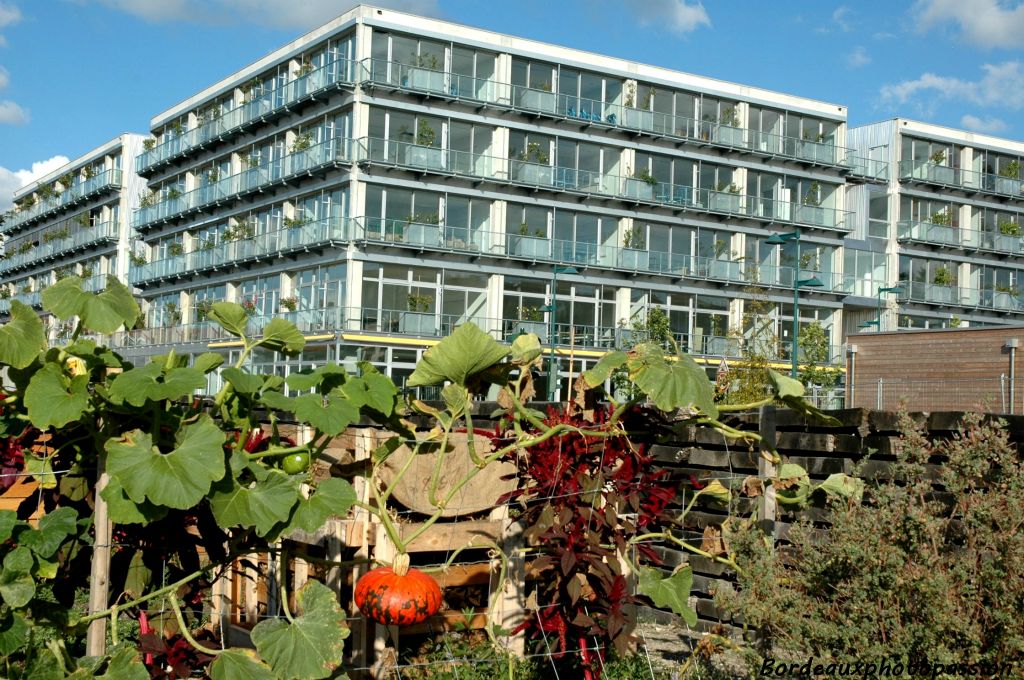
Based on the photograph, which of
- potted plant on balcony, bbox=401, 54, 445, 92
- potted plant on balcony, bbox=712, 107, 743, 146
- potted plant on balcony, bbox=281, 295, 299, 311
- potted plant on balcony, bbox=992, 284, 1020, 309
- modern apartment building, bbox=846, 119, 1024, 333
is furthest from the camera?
potted plant on balcony, bbox=992, 284, 1020, 309

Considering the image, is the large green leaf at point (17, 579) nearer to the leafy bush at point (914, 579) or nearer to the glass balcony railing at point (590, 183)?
the leafy bush at point (914, 579)

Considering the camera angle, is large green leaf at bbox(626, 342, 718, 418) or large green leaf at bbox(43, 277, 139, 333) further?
large green leaf at bbox(626, 342, 718, 418)

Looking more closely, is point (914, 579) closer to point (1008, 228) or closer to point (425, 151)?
point (425, 151)

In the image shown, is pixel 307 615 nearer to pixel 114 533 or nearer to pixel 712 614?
pixel 114 533

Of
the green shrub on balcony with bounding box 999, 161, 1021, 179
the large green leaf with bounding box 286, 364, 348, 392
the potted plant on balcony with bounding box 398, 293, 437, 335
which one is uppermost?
the green shrub on balcony with bounding box 999, 161, 1021, 179

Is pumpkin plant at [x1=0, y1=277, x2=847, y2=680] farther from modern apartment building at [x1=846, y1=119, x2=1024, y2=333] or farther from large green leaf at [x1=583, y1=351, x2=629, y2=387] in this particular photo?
modern apartment building at [x1=846, y1=119, x2=1024, y2=333]

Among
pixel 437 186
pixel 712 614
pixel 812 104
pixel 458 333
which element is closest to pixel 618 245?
pixel 437 186

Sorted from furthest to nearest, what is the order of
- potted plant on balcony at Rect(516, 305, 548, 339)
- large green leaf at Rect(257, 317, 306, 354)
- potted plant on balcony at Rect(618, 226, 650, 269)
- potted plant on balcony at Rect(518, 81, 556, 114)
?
1. potted plant on balcony at Rect(618, 226, 650, 269)
2. potted plant on balcony at Rect(518, 81, 556, 114)
3. potted plant on balcony at Rect(516, 305, 548, 339)
4. large green leaf at Rect(257, 317, 306, 354)

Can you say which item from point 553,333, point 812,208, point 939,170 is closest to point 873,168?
point 939,170

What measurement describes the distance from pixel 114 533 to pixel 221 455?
3.86ft

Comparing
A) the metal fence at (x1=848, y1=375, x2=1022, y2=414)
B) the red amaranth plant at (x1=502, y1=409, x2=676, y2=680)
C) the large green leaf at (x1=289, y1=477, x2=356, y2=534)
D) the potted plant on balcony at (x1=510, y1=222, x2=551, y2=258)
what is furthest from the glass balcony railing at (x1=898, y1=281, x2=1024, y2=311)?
the large green leaf at (x1=289, y1=477, x2=356, y2=534)

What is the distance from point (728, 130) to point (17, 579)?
45864 mm

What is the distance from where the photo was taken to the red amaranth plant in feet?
14.7

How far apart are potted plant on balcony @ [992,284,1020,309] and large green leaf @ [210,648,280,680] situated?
5755cm
